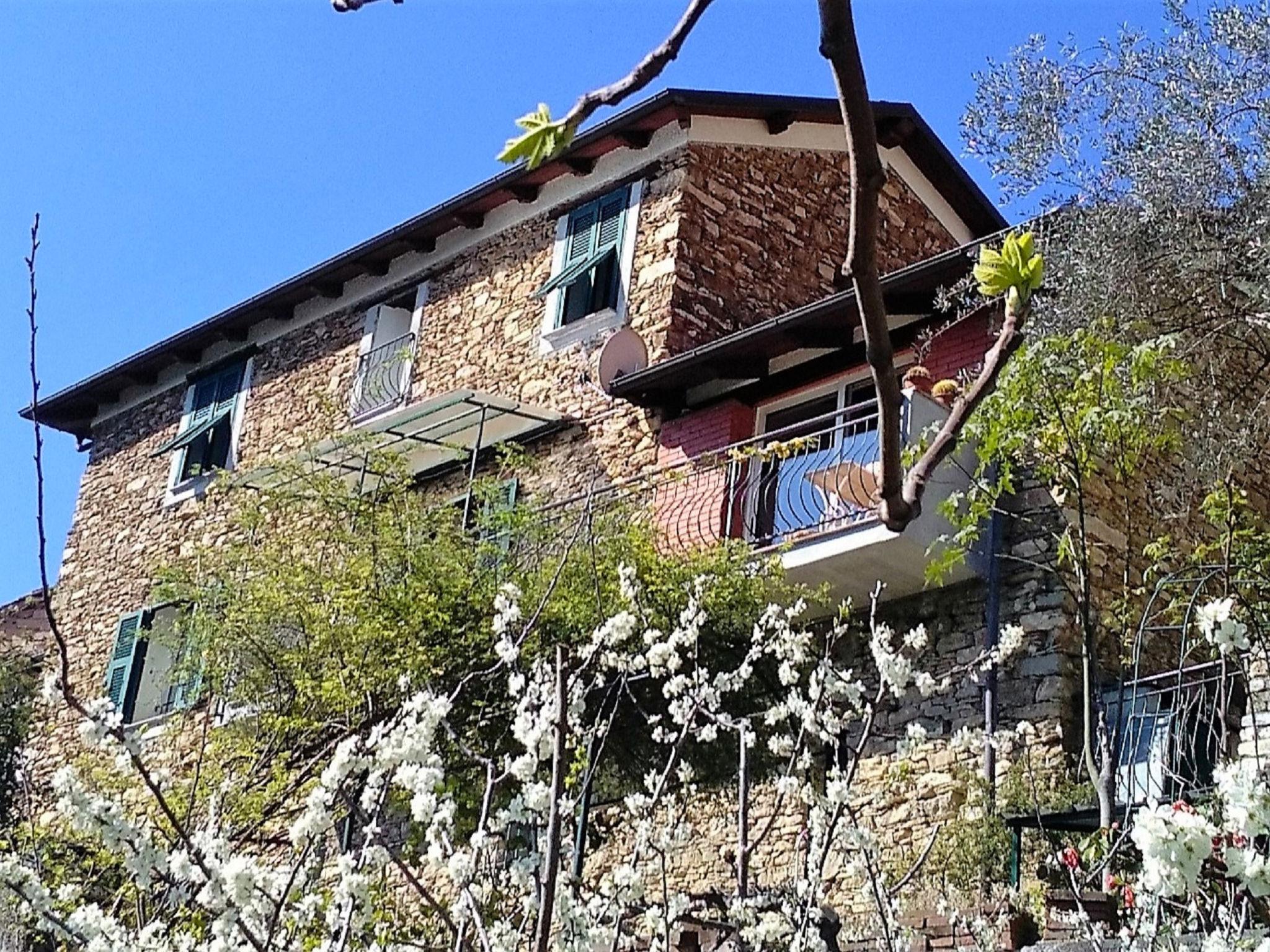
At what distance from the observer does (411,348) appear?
15.1 meters

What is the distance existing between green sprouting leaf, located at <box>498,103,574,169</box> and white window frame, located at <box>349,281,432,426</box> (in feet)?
42.9

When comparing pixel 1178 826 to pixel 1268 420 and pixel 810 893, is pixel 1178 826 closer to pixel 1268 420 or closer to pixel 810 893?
pixel 810 893

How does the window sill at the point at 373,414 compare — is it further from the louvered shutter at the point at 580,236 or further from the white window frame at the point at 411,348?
the louvered shutter at the point at 580,236

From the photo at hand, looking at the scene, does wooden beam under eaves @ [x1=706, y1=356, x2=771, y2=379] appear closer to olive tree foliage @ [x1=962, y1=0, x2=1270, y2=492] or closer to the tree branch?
olive tree foliage @ [x1=962, y1=0, x2=1270, y2=492]

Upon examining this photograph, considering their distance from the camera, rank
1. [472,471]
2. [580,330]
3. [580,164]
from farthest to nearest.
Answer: [580,164], [580,330], [472,471]

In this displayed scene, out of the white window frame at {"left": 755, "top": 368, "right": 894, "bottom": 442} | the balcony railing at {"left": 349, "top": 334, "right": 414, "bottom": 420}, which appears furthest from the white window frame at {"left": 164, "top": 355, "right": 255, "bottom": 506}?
the white window frame at {"left": 755, "top": 368, "right": 894, "bottom": 442}

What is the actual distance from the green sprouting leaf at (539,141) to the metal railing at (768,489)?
27.7 ft

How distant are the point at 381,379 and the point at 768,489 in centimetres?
556

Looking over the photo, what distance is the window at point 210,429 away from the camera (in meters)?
16.9

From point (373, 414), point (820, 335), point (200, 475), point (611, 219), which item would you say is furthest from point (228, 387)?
point (820, 335)

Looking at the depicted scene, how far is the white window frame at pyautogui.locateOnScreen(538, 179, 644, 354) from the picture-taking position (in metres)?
13.3

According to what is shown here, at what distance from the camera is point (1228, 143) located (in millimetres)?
7977

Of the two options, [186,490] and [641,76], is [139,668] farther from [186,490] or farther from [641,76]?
[641,76]

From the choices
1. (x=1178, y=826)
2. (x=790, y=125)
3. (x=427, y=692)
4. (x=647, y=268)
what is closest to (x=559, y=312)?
(x=647, y=268)
